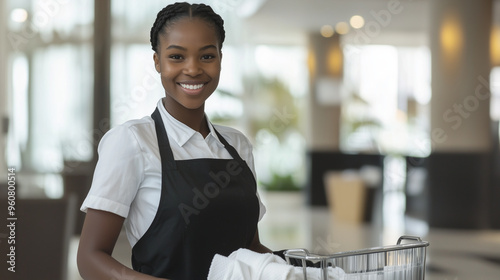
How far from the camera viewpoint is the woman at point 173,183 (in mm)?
1071

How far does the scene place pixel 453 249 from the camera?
6840 millimetres

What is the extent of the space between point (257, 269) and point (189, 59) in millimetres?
384

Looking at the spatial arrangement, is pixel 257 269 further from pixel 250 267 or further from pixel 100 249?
pixel 100 249

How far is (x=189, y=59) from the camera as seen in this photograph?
113cm

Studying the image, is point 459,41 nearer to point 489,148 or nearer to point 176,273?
point 489,148

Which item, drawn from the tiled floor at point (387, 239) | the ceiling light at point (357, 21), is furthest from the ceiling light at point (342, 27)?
the tiled floor at point (387, 239)

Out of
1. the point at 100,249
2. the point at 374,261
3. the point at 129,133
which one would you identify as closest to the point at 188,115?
the point at 129,133

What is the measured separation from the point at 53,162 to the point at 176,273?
14.5 ft

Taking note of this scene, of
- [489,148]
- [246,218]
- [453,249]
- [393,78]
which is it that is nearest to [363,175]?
[489,148]

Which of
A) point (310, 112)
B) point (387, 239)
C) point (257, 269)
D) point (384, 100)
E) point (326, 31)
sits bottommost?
point (387, 239)

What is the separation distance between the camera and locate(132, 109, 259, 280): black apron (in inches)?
43.9

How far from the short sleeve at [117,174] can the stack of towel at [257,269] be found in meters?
0.19

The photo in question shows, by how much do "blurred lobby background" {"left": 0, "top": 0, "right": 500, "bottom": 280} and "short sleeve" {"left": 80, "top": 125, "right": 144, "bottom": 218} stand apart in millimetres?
1394

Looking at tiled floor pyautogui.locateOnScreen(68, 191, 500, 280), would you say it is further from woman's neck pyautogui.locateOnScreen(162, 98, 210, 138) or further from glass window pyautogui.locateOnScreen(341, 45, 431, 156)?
glass window pyautogui.locateOnScreen(341, 45, 431, 156)
